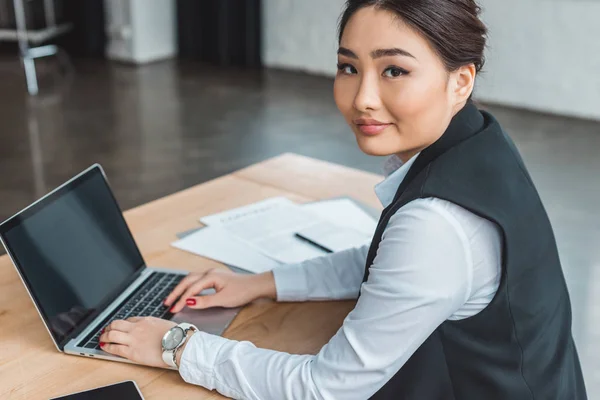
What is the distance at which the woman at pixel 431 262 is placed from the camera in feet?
3.10

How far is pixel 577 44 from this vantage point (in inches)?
184

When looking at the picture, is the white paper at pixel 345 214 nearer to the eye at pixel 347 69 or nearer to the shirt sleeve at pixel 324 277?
the shirt sleeve at pixel 324 277

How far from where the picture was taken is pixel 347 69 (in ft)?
3.42

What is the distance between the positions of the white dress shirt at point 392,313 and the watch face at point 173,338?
0.03 metres

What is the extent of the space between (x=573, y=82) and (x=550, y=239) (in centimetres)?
397

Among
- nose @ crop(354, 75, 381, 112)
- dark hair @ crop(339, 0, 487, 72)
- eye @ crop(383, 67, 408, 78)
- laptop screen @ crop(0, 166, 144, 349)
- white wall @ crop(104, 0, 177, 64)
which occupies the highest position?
dark hair @ crop(339, 0, 487, 72)

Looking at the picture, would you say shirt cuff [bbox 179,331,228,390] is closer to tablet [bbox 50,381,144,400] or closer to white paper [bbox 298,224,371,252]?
tablet [bbox 50,381,144,400]

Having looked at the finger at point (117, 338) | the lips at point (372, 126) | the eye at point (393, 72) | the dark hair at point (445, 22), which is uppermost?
the dark hair at point (445, 22)

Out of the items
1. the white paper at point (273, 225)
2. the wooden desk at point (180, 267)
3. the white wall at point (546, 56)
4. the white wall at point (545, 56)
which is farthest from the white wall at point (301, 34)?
the white paper at point (273, 225)

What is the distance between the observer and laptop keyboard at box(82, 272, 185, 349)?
1.23 m

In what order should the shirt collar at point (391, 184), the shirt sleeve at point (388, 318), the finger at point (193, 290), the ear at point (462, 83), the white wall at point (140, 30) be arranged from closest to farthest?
the shirt sleeve at point (388, 318) < the ear at point (462, 83) < the shirt collar at point (391, 184) < the finger at point (193, 290) < the white wall at point (140, 30)

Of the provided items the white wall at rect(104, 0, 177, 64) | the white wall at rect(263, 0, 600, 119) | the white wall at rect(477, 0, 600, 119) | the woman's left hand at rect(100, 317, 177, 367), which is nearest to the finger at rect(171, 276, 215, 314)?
the woman's left hand at rect(100, 317, 177, 367)

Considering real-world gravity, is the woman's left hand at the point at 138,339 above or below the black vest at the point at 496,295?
below

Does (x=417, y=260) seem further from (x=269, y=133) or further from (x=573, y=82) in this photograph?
(x=573, y=82)
